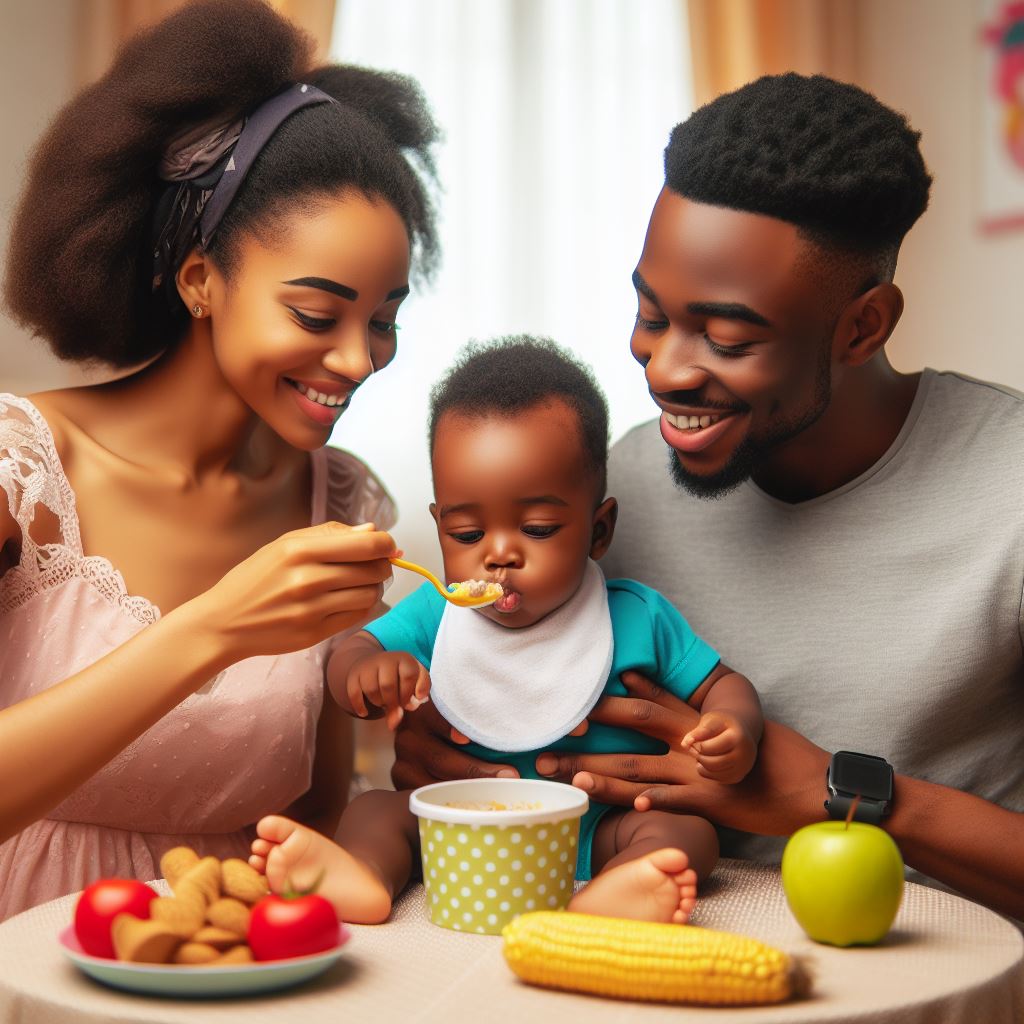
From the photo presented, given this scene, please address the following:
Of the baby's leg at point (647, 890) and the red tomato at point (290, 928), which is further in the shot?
the baby's leg at point (647, 890)

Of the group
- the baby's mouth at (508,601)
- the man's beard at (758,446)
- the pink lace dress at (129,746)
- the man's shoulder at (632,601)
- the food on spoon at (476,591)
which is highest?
the man's beard at (758,446)

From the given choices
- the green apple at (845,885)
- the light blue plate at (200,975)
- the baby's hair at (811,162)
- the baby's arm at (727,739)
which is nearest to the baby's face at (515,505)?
the baby's arm at (727,739)

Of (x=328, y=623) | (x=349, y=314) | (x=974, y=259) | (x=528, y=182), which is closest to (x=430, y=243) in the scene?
(x=349, y=314)

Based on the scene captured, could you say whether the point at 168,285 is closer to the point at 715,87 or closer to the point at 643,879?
the point at 643,879

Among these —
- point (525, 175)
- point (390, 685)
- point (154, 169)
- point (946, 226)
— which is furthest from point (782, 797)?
point (946, 226)

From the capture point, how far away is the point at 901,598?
164 centimetres

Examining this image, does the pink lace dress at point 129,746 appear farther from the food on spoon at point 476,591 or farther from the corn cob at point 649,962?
the corn cob at point 649,962

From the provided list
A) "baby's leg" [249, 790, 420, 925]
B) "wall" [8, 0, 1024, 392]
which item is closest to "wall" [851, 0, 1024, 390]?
"wall" [8, 0, 1024, 392]

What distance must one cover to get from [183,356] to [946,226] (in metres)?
2.42

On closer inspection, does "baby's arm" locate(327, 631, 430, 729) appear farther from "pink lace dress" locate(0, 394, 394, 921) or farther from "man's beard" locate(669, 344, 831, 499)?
"man's beard" locate(669, 344, 831, 499)

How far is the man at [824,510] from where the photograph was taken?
4.73 ft

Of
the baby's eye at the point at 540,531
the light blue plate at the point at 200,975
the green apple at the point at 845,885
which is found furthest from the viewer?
the baby's eye at the point at 540,531

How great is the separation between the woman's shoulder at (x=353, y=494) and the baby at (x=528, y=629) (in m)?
0.43

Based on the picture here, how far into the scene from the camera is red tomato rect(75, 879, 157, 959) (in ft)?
3.22
